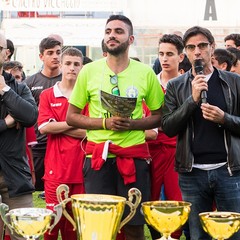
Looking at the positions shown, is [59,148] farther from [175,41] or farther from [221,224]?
[221,224]

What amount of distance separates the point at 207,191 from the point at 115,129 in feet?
2.40

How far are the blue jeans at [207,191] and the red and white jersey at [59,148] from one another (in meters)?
1.32

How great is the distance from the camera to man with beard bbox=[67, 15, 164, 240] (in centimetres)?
511

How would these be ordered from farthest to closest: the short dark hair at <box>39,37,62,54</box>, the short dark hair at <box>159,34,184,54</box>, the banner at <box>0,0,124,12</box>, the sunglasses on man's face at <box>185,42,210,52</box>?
the banner at <box>0,0,124,12</box> → the short dark hair at <box>39,37,62,54</box> → the short dark hair at <box>159,34,184,54</box> → the sunglasses on man's face at <box>185,42,210,52</box>

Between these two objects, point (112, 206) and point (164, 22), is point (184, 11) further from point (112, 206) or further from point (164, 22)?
point (112, 206)

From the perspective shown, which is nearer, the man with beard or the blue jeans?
the blue jeans

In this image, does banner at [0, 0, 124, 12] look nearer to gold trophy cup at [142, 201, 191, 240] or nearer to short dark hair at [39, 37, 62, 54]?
short dark hair at [39, 37, 62, 54]

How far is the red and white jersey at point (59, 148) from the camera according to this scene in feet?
20.3

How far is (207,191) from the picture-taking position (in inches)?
199

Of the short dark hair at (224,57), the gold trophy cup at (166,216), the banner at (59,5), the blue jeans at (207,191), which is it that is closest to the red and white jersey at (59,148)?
the blue jeans at (207,191)

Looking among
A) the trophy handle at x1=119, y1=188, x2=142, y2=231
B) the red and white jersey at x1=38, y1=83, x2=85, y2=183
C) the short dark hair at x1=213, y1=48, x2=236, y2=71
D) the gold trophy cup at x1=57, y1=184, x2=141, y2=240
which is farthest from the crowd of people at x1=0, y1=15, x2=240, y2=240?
the short dark hair at x1=213, y1=48, x2=236, y2=71

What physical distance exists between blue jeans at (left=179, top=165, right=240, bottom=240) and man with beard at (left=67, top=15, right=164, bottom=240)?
33cm

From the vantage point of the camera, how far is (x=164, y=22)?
632 inches

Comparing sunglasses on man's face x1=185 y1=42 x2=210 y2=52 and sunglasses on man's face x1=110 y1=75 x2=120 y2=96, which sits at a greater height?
sunglasses on man's face x1=185 y1=42 x2=210 y2=52
